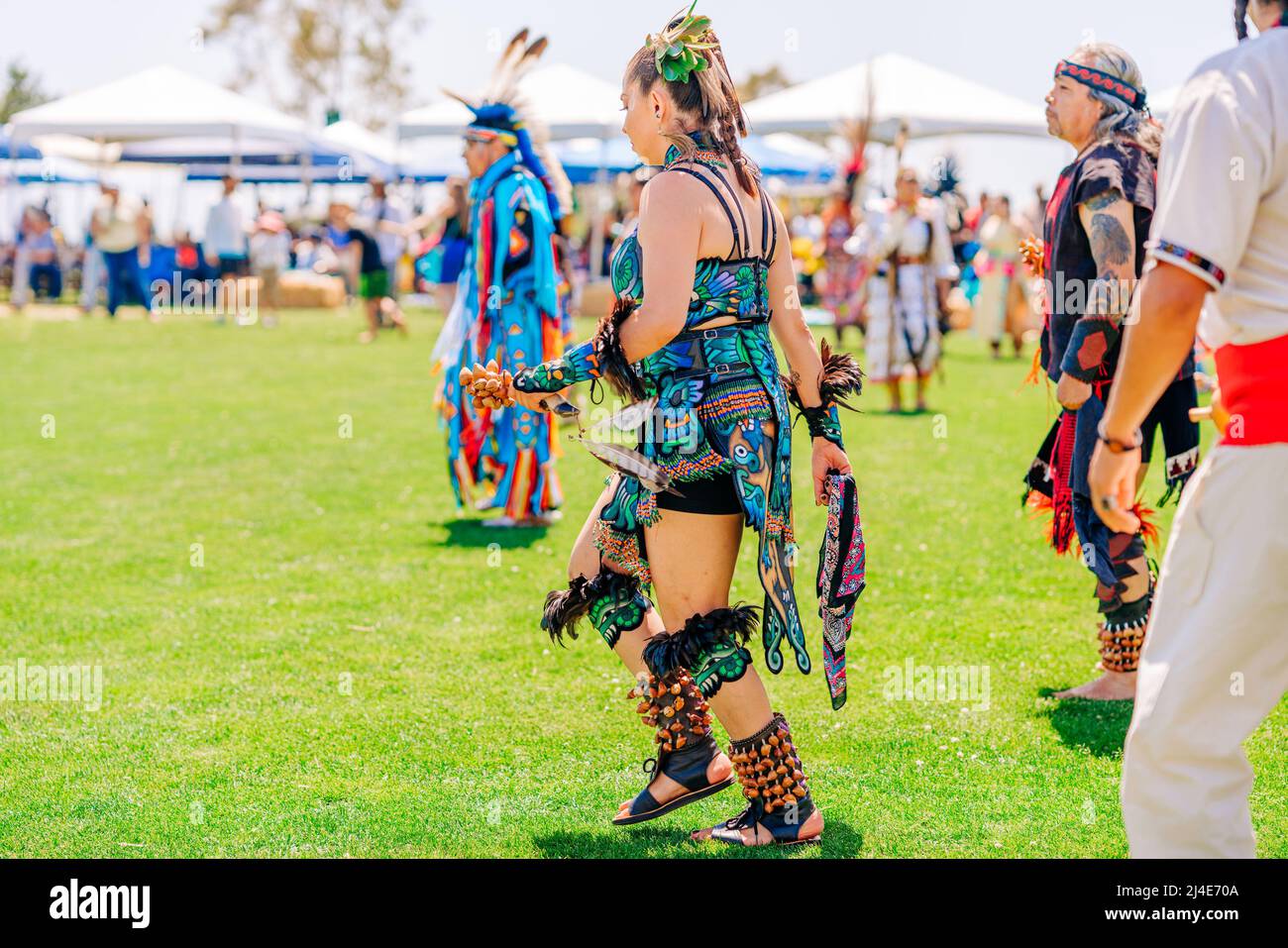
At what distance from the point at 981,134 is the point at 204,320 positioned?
12.5 meters

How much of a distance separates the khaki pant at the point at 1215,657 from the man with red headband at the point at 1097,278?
6.05 feet

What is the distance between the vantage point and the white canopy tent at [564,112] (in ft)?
79.7

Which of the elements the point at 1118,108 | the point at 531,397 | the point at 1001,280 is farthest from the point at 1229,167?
the point at 1001,280

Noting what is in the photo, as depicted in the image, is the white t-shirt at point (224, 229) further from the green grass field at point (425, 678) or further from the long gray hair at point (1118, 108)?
the long gray hair at point (1118, 108)

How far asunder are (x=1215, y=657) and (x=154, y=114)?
24.2m

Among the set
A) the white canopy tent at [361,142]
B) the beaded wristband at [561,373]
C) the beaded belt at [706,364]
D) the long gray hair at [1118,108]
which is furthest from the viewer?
the white canopy tent at [361,142]

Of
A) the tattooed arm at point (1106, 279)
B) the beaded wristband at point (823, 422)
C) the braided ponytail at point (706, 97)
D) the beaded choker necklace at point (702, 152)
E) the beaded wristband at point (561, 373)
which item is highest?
the braided ponytail at point (706, 97)

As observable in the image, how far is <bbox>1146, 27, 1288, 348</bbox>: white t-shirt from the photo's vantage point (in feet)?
7.65

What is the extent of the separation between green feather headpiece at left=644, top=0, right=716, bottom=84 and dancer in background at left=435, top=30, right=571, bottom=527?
12.1ft

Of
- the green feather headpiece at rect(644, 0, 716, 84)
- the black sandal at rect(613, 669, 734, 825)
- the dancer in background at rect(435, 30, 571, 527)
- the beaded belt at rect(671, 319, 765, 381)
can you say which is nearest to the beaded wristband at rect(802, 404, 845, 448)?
the beaded belt at rect(671, 319, 765, 381)

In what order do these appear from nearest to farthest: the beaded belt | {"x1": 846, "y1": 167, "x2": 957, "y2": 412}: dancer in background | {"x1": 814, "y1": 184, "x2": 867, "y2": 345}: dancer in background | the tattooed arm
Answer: the beaded belt → the tattooed arm → {"x1": 846, "y1": 167, "x2": 957, "y2": 412}: dancer in background → {"x1": 814, "y1": 184, "x2": 867, "y2": 345}: dancer in background

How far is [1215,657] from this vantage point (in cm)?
244

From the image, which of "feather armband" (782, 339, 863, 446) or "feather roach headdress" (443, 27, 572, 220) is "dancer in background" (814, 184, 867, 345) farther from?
"feather armband" (782, 339, 863, 446)

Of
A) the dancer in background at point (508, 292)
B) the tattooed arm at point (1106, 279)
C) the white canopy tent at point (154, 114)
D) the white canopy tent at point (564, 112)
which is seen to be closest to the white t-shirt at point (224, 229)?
the white canopy tent at point (154, 114)
